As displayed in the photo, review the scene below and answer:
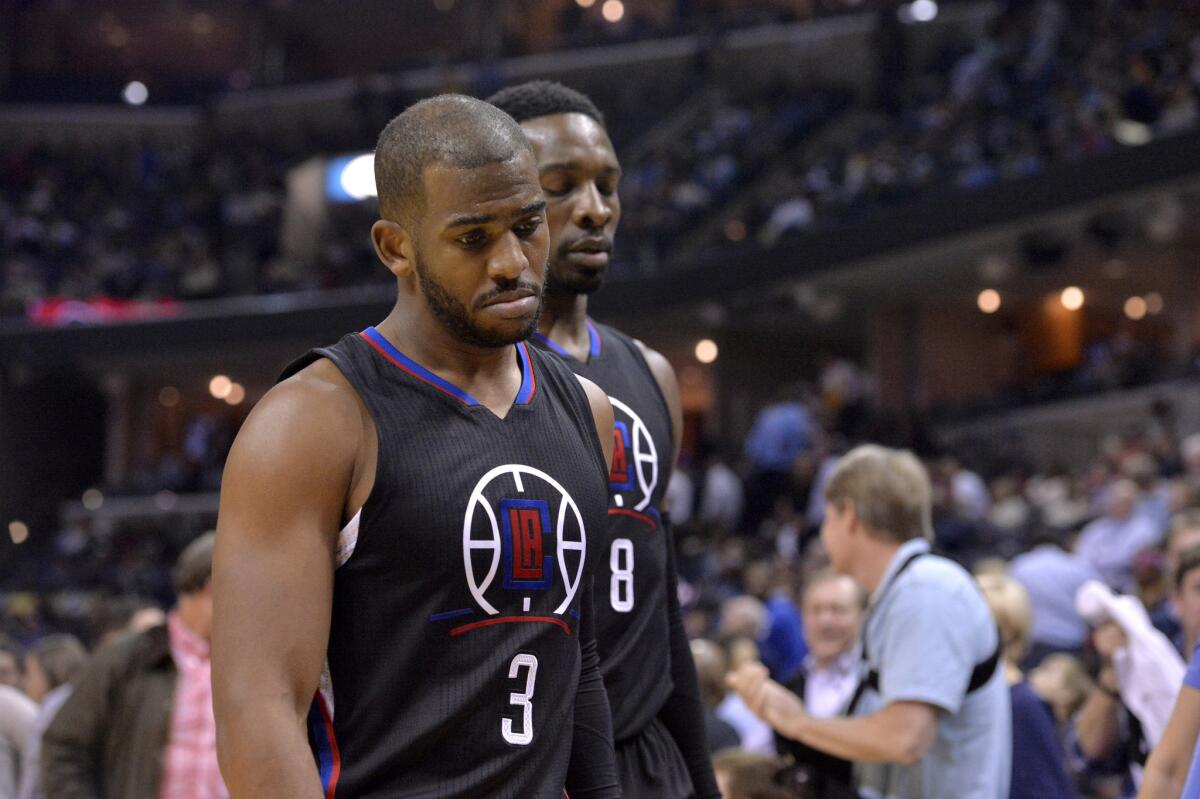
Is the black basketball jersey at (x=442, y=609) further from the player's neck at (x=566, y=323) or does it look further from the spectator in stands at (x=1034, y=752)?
the spectator in stands at (x=1034, y=752)

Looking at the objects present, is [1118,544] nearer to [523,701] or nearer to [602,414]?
[602,414]

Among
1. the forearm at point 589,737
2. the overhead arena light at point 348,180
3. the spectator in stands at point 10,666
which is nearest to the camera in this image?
the forearm at point 589,737

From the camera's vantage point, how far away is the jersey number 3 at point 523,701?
208 cm

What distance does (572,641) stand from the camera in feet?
7.25

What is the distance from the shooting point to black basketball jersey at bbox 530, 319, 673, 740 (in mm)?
2844

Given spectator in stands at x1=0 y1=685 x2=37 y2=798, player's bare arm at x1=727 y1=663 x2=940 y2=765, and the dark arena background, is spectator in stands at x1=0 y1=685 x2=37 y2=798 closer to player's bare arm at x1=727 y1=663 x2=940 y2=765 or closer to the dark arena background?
the dark arena background

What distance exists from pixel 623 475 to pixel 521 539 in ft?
2.71

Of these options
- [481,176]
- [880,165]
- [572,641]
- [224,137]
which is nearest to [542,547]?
[572,641]

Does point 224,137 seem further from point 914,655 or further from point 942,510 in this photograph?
point 914,655

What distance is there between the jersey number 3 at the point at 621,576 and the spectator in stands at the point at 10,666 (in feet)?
14.9

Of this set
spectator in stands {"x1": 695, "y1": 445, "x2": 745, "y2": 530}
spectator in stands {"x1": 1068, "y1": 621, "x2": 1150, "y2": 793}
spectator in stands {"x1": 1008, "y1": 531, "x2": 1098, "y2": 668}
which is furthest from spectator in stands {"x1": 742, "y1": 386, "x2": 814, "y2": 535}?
spectator in stands {"x1": 1068, "y1": 621, "x2": 1150, "y2": 793}

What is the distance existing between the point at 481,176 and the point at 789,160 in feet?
67.0

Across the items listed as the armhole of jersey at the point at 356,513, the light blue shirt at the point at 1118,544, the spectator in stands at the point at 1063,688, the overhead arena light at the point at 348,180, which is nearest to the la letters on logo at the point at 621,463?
the armhole of jersey at the point at 356,513

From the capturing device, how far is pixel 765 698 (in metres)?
3.60
